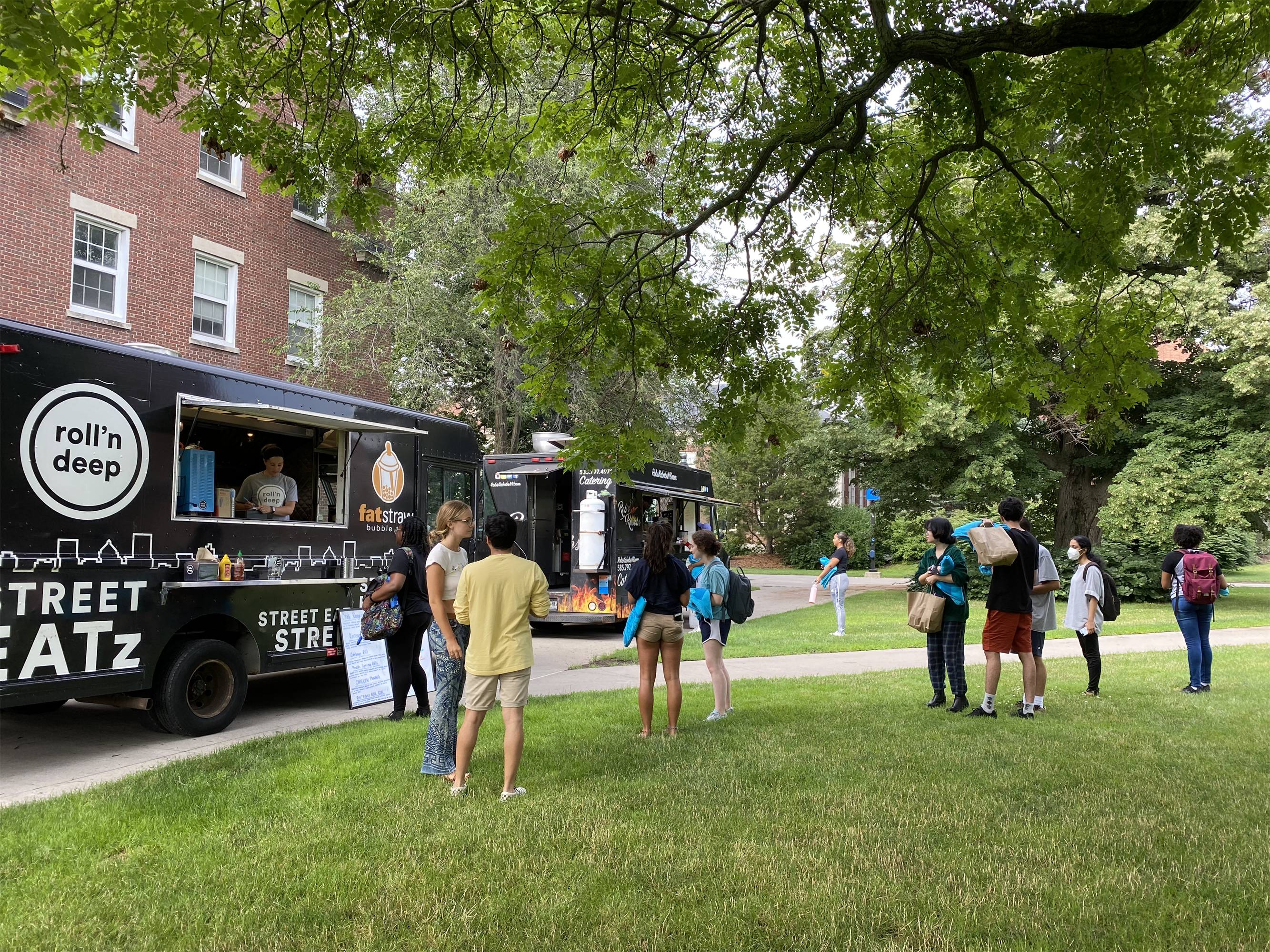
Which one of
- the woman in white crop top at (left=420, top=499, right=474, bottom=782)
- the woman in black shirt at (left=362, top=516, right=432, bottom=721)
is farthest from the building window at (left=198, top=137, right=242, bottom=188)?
the woman in white crop top at (left=420, top=499, right=474, bottom=782)

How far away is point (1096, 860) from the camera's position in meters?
4.05

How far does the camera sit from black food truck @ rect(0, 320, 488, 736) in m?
5.98

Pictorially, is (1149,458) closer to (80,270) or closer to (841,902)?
(841,902)

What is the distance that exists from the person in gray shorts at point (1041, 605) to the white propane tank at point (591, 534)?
795 cm

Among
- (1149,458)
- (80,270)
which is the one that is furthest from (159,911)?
(1149,458)

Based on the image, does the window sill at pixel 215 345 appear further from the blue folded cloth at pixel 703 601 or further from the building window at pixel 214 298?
the blue folded cloth at pixel 703 601

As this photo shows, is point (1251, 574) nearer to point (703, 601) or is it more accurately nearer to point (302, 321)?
point (302, 321)

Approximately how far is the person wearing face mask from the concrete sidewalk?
8.36 feet

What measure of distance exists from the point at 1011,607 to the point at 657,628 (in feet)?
10.1

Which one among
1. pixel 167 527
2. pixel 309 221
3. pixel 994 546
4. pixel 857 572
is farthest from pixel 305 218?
pixel 857 572

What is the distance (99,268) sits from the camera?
14.7 m

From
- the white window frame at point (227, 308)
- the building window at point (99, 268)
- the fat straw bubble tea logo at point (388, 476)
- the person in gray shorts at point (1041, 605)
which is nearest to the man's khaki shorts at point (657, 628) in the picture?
the person in gray shorts at point (1041, 605)

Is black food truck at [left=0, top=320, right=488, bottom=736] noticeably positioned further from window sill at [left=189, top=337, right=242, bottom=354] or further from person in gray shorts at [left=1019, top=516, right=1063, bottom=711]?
window sill at [left=189, top=337, right=242, bottom=354]

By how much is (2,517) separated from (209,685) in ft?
7.90
